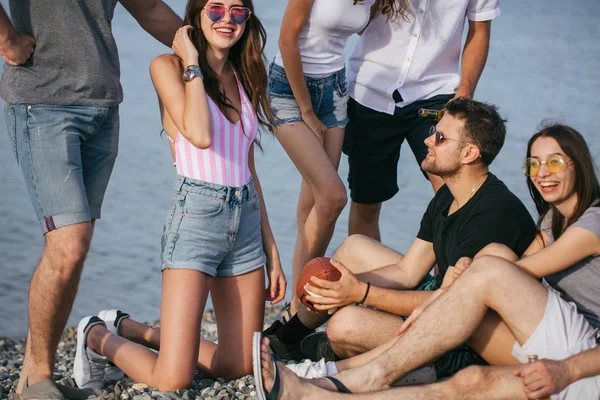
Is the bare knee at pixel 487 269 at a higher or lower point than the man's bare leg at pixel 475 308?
higher

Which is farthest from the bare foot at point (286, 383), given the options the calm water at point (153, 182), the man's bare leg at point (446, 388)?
the calm water at point (153, 182)

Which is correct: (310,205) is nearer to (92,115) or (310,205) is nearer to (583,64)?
(92,115)

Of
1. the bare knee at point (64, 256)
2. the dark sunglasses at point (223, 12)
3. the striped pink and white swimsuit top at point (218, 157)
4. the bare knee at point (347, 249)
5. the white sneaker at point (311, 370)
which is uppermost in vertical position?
the dark sunglasses at point (223, 12)

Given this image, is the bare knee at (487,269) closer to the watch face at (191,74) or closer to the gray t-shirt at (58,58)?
the watch face at (191,74)

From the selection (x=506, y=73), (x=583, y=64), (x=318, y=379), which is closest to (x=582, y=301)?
(x=318, y=379)

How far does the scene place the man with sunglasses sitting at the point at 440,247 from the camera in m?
4.79

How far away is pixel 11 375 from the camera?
5.74 m

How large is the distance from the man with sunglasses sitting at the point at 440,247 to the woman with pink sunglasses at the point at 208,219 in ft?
1.48

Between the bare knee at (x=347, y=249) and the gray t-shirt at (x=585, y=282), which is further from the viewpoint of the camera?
the bare knee at (x=347, y=249)

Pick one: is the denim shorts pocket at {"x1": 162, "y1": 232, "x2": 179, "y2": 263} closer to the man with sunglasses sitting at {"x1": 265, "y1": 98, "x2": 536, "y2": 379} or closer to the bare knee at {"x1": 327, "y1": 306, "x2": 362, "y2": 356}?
the man with sunglasses sitting at {"x1": 265, "y1": 98, "x2": 536, "y2": 379}

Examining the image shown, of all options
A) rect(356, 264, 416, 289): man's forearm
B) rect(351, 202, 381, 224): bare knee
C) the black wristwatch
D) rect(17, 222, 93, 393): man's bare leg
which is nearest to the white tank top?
rect(351, 202, 381, 224): bare knee

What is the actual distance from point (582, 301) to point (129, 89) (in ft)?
40.2

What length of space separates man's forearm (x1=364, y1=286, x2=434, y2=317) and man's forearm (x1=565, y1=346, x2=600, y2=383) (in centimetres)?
94

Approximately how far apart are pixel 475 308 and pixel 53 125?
219 centimetres
